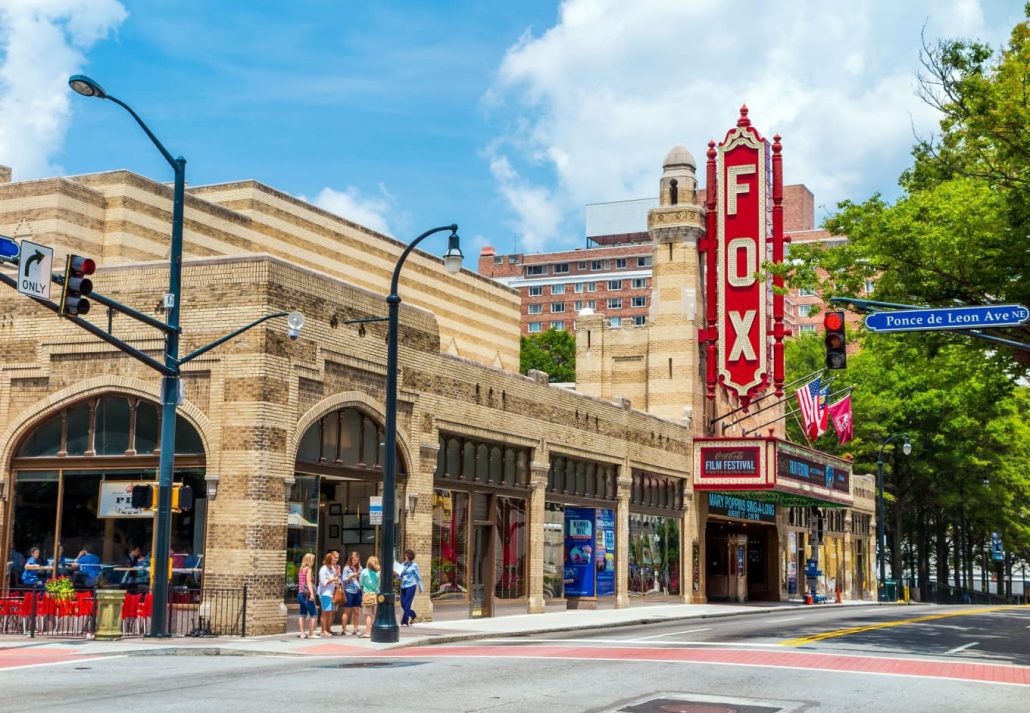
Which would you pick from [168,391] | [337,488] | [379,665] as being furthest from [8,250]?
[337,488]

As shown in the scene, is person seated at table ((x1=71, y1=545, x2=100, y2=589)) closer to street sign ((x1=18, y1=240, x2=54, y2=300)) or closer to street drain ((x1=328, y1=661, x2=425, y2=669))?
street sign ((x1=18, y1=240, x2=54, y2=300))

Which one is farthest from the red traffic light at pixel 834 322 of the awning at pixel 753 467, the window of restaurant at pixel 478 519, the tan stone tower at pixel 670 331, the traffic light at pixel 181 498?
the tan stone tower at pixel 670 331

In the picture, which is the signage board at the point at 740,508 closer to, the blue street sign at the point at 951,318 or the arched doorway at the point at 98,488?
the blue street sign at the point at 951,318

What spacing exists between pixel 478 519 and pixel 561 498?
18.0ft

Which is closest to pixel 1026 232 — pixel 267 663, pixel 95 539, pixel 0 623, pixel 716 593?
pixel 267 663

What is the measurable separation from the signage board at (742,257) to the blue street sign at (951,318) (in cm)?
2553

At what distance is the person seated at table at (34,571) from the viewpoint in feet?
87.1

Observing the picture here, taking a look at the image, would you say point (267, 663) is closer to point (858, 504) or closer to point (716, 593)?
point (716, 593)

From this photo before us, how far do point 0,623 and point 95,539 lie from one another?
2.51m

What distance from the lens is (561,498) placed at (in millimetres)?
38812

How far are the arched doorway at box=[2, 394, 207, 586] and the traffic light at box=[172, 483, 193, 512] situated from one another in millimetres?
2195

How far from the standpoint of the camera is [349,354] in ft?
92.4

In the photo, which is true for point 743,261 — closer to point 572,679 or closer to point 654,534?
point 654,534

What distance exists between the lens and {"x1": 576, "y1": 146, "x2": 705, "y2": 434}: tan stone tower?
49281 millimetres
